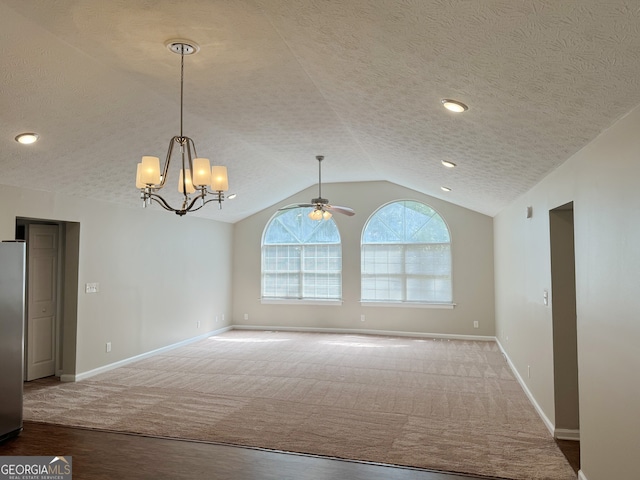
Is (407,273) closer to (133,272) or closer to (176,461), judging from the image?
(133,272)

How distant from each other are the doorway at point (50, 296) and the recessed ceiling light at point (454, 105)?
4.97 m

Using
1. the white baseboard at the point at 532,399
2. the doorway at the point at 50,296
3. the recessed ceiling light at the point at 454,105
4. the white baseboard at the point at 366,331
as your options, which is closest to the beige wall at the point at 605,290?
the white baseboard at the point at 532,399

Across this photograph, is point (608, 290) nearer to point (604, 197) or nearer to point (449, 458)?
point (604, 197)

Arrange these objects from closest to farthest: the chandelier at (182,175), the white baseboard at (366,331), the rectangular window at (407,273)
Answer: the chandelier at (182,175)
the white baseboard at (366,331)
the rectangular window at (407,273)

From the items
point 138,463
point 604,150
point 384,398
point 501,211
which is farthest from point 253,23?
point 501,211

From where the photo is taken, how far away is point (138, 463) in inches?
136

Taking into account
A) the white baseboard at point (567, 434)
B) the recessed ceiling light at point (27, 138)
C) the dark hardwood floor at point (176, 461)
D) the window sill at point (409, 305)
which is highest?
the recessed ceiling light at point (27, 138)

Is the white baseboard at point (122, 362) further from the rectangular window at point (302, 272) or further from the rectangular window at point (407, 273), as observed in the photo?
the rectangular window at point (407, 273)

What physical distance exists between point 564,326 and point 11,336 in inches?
192

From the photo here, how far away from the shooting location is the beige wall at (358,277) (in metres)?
8.56

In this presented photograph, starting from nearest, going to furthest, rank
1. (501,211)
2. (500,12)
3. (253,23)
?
(500,12)
(253,23)
(501,211)

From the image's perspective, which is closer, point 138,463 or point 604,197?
point 604,197

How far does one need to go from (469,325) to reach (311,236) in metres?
3.65

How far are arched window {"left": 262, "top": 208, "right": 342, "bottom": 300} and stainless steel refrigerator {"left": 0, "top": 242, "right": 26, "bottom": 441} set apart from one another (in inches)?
233
